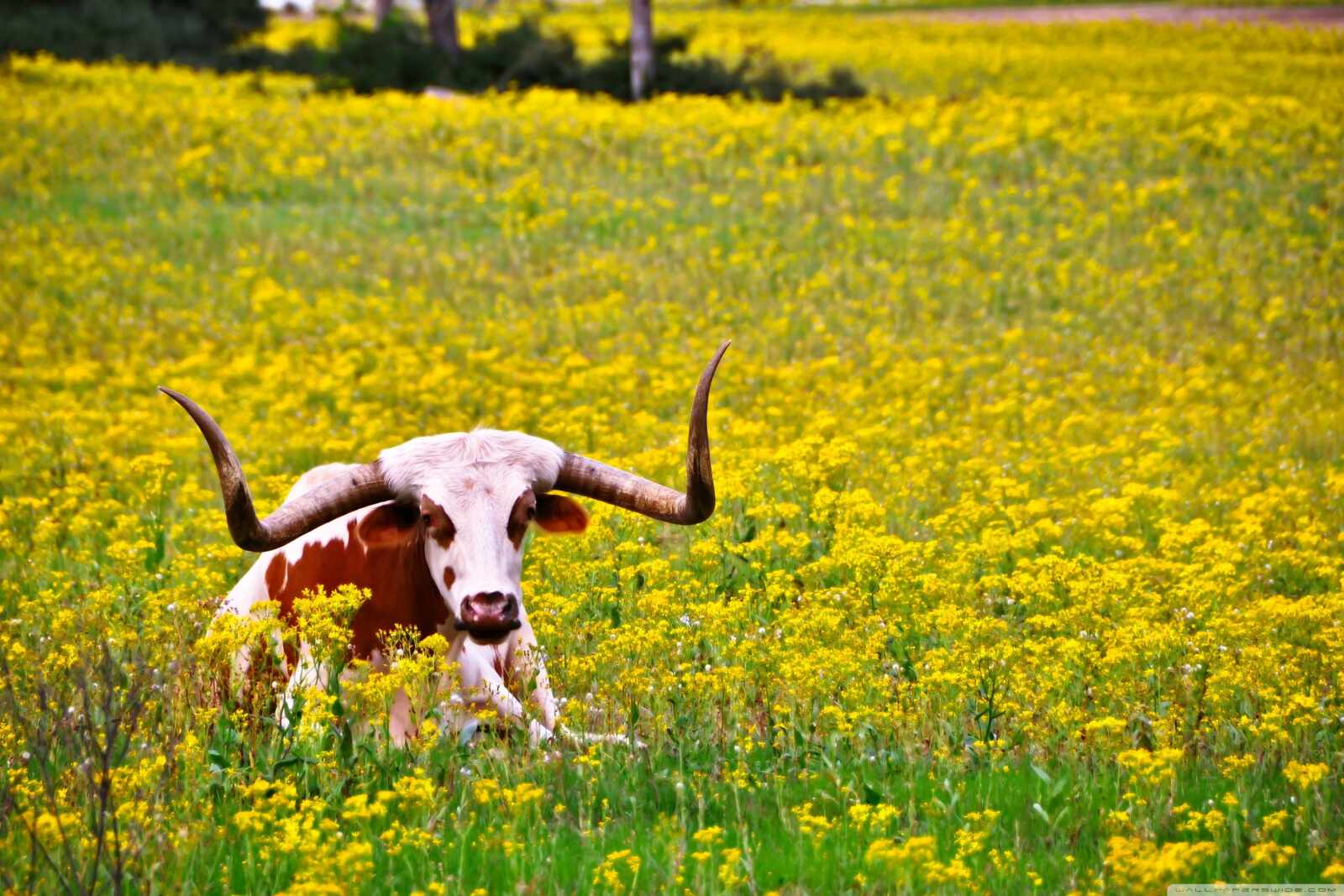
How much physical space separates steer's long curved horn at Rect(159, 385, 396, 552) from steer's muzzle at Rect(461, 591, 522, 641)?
80cm

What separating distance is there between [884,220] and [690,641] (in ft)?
48.2

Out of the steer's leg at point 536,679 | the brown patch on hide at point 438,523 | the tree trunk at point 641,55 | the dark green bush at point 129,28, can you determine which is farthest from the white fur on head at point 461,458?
the dark green bush at point 129,28

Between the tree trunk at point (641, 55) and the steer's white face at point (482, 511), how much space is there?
916 inches

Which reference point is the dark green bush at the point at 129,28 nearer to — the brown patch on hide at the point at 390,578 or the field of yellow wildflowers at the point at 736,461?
the field of yellow wildflowers at the point at 736,461

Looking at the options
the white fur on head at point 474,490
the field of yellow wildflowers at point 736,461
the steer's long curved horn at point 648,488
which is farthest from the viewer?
the steer's long curved horn at point 648,488

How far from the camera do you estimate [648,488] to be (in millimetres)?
6609

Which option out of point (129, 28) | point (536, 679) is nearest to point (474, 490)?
point (536, 679)

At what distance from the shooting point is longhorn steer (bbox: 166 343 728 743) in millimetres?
5922

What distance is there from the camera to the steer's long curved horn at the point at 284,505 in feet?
18.9

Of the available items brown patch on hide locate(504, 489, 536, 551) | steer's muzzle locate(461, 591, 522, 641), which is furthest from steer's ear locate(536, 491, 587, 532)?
steer's muzzle locate(461, 591, 522, 641)

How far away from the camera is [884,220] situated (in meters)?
20.7

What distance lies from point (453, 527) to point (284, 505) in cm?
76

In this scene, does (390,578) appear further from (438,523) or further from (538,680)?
(538,680)

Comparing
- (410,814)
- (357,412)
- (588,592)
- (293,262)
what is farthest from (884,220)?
(410,814)
